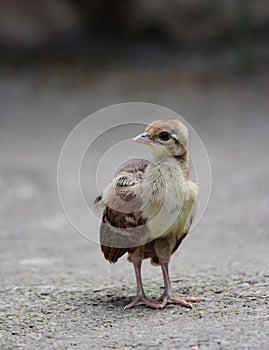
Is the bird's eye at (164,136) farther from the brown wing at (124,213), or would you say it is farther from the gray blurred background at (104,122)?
the gray blurred background at (104,122)

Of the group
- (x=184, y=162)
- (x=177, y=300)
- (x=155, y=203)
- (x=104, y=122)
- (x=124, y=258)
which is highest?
(x=104, y=122)

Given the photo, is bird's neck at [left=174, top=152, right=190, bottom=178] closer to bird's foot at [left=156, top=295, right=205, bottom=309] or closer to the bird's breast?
the bird's breast

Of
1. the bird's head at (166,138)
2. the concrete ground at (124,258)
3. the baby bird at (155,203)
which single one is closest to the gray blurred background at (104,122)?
the concrete ground at (124,258)

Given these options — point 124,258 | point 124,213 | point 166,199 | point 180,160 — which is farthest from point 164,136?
point 124,258

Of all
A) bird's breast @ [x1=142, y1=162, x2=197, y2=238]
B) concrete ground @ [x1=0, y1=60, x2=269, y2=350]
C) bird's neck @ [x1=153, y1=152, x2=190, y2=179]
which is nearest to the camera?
concrete ground @ [x1=0, y1=60, x2=269, y2=350]

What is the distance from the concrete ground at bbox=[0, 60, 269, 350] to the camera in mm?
3320

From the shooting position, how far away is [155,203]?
11.5 feet

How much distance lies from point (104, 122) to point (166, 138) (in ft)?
22.8

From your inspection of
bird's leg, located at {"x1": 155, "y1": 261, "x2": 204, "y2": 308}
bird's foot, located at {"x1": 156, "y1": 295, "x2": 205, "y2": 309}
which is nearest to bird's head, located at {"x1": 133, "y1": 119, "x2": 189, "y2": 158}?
bird's leg, located at {"x1": 155, "y1": 261, "x2": 204, "y2": 308}

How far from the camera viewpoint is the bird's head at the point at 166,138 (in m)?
3.60

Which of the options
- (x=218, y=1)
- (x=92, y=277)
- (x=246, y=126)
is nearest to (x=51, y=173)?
(x=246, y=126)

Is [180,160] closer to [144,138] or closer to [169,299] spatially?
[144,138]

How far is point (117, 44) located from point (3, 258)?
10.7 m

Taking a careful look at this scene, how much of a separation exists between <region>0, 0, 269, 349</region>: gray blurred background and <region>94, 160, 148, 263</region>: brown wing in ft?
1.11
